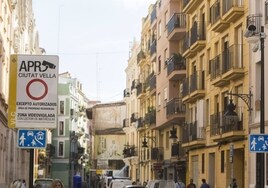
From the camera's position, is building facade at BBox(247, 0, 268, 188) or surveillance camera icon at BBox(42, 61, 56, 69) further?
building facade at BBox(247, 0, 268, 188)

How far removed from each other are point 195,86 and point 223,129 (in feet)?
26.6

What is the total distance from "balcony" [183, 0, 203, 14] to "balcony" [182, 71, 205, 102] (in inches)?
164

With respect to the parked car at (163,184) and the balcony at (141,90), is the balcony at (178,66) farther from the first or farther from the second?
the balcony at (141,90)

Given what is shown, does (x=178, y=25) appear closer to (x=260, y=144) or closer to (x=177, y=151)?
(x=177, y=151)

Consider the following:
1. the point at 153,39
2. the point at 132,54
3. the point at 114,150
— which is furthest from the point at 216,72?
the point at 114,150

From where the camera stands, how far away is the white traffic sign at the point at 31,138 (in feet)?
44.2

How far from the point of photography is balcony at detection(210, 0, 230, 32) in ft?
115

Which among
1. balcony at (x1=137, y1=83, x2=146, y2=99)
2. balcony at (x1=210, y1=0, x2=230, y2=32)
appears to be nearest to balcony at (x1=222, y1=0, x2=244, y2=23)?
balcony at (x1=210, y1=0, x2=230, y2=32)

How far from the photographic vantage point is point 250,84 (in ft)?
103

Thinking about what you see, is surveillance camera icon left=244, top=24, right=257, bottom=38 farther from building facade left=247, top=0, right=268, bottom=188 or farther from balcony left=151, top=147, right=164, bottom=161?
balcony left=151, top=147, right=164, bottom=161

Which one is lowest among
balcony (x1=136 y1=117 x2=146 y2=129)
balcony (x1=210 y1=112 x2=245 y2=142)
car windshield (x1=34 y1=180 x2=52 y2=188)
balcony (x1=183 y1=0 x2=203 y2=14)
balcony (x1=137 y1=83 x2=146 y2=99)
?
car windshield (x1=34 y1=180 x2=52 y2=188)

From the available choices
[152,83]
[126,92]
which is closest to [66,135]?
[126,92]

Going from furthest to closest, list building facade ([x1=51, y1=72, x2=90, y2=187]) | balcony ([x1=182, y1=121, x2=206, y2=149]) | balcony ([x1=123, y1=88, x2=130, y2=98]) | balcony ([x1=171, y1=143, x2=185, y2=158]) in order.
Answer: building facade ([x1=51, y1=72, x2=90, y2=187]) < balcony ([x1=123, y1=88, x2=130, y2=98]) < balcony ([x1=171, y1=143, x2=185, y2=158]) < balcony ([x1=182, y1=121, x2=206, y2=149])

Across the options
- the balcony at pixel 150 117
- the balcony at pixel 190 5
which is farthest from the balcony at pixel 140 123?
the balcony at pixel 190 5
